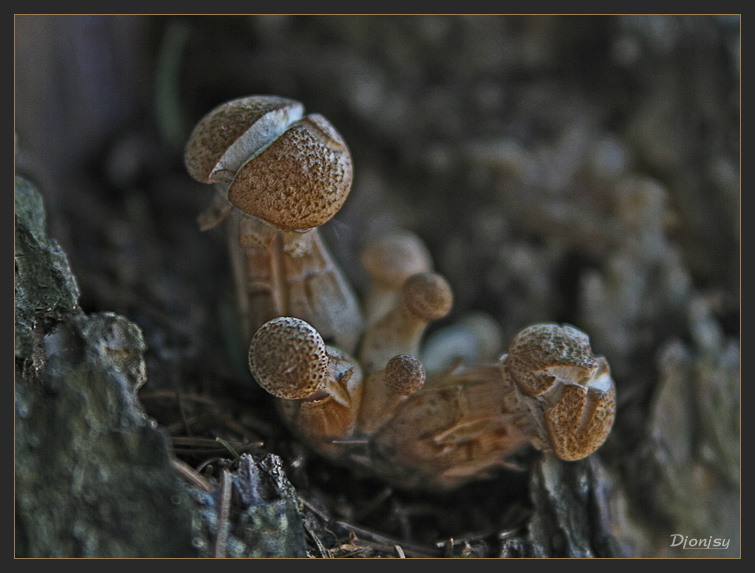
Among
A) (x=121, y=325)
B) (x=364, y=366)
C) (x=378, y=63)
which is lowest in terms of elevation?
(x=364, y=366)

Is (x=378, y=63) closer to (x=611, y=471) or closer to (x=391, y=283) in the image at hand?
(x=391, y=283)

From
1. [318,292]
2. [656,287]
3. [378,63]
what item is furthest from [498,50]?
[318,292]

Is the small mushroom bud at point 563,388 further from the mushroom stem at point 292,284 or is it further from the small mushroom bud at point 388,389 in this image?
the mushroom stem at point 292,284

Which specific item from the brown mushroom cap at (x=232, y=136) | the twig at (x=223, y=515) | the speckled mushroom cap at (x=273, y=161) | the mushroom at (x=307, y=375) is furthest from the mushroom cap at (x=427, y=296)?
the twig at (x=223, y=515)

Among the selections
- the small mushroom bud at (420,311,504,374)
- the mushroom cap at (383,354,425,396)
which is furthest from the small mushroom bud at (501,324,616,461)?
the small mushroom bud at (420,311,504,374)

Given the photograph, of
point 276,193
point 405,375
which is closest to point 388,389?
point 405,375

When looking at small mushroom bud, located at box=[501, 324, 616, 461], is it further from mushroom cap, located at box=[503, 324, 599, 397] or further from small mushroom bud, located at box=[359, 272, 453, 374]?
small mushroom bud, located at box=[359, 272, 453, 374]

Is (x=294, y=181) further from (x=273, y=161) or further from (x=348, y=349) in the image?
(x=348, y=349)
